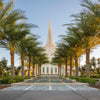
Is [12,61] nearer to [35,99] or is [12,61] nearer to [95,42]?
[95,42]

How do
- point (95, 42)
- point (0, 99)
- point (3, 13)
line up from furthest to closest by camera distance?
point (95, 42)
point (3, 13)
point (0, 99)

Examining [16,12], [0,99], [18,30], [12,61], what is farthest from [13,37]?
[0,99]

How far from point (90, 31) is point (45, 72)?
7394 cm

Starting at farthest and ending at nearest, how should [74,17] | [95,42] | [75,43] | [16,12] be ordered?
[75,43] < [95,42] < [74,17] < [16,12]

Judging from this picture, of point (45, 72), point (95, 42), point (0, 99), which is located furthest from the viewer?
point (45, 72)

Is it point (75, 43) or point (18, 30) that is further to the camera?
point (75, 43)

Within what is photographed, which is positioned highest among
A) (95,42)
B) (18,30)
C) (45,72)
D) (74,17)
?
(74,17)

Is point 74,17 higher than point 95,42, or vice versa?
point 74,17

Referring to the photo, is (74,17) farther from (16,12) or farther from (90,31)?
(16,12)

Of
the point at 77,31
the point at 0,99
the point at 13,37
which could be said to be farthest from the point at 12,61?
the point at 0,99

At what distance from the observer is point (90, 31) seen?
66.5 feet

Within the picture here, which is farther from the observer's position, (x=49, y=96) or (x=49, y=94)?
(x=49, y=94)

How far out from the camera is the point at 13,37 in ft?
66.5

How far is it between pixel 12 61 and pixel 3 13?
7302 millimetres
